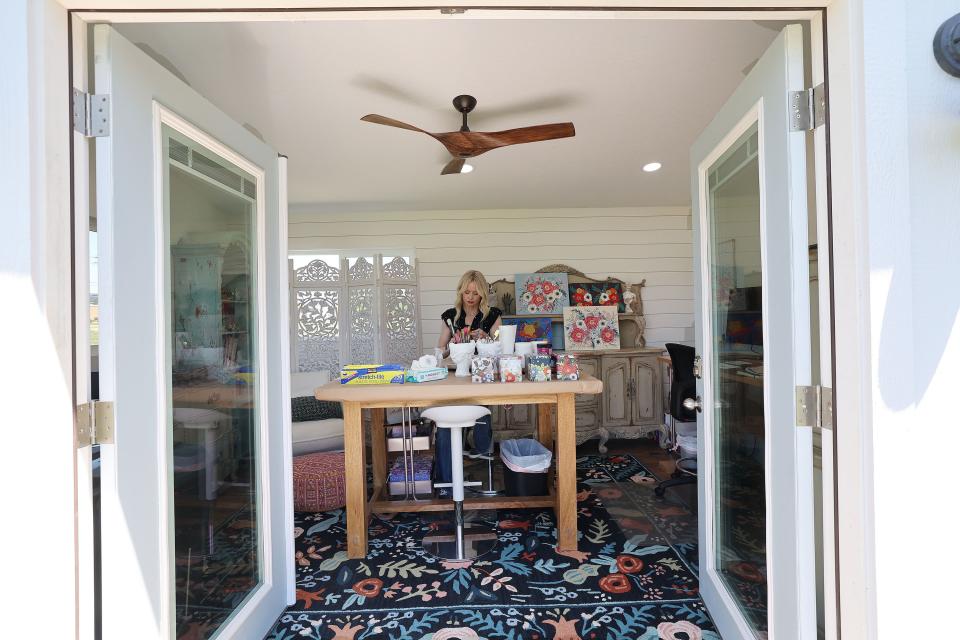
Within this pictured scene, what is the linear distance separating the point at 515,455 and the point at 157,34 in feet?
9.76

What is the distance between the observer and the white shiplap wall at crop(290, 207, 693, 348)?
5250 mm

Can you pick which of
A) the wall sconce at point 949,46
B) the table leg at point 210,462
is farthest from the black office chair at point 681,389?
the table leg at point 210,462

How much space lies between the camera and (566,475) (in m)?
2.75

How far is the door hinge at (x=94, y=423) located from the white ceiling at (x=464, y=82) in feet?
5.48

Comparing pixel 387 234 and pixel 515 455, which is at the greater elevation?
pixel 387 234

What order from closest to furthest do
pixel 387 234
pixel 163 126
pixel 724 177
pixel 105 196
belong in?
pixel 105 196 → pixel 163 126 → pixel 724 177 → pixel 387 234

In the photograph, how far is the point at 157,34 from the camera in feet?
6.77

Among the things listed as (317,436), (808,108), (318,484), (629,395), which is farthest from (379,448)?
(808,108)

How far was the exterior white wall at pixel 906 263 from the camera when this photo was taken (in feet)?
3.48

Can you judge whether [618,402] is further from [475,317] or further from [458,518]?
[458,518]

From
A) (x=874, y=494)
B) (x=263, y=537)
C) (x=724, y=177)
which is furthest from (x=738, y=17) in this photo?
(x=263, y=537)

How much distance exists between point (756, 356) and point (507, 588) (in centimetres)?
164

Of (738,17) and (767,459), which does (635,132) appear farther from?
(767,459)

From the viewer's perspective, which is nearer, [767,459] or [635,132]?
[767,459]
